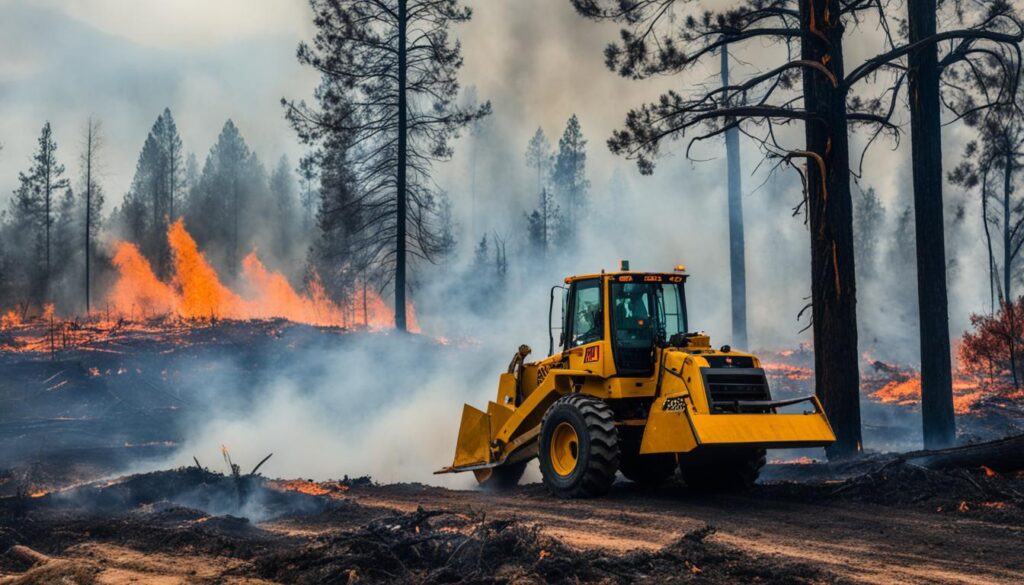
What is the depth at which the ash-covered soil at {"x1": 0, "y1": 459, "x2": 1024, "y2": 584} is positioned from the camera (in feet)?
24.7

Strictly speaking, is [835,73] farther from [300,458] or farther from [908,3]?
[300,458]

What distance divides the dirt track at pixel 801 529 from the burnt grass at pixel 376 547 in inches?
24.3

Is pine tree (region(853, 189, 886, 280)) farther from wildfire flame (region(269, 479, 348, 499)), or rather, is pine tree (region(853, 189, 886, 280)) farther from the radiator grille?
wildfire flame (region(269, 479, 348, 499))

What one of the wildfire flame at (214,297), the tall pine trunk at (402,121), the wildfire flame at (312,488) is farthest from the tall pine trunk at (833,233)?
the wildfire flame at (214,297)

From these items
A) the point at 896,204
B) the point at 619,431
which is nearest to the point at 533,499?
the point at 619,431

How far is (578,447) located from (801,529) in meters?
3.21

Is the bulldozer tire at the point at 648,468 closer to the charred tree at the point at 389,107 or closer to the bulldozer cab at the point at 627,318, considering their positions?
the bulldozer cab at the point at 627,318

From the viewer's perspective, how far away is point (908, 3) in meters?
15.8

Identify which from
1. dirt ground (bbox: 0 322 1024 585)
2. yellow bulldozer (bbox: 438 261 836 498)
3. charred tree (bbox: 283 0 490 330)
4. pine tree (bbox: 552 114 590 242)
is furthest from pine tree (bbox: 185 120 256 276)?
yellow bulldozer (bbox: 438 261 836 498)

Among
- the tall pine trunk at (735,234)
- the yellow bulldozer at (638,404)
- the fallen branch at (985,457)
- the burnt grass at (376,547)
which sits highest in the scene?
the tall pine trunk at (735,234)

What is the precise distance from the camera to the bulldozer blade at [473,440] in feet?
48.2

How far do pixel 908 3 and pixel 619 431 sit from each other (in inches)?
381

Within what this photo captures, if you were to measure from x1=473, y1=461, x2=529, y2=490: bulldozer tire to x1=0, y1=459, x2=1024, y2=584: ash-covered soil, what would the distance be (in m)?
1.04

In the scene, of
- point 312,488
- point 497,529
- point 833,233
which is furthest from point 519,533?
point 833,233
